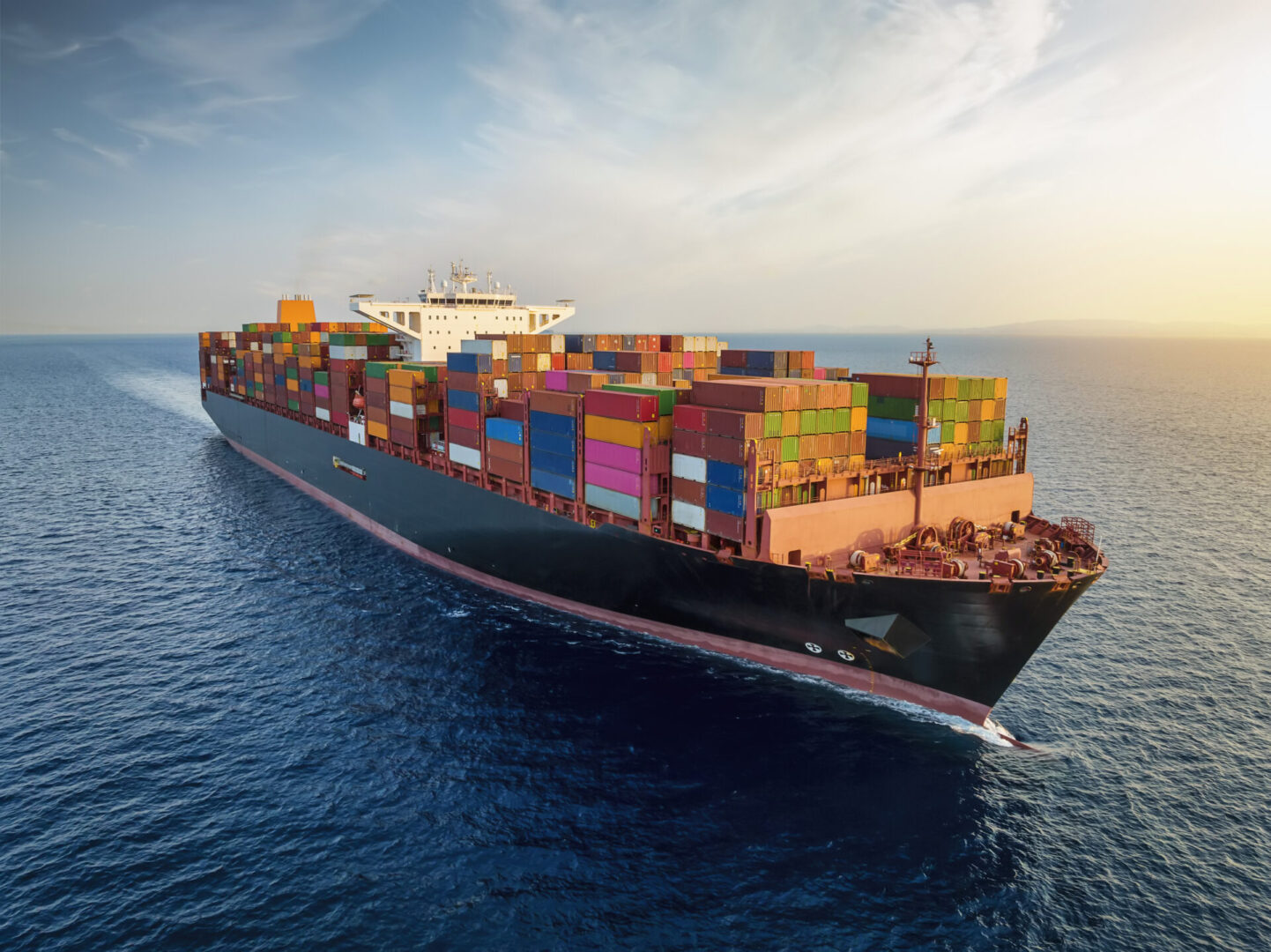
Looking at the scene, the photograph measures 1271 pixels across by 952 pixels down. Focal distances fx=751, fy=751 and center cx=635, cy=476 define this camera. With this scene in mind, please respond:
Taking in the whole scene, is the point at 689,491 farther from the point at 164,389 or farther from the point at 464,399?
the point at 164,389

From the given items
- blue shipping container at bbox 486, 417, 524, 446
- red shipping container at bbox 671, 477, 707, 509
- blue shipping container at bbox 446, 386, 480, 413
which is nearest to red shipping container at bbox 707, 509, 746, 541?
red shipping container at bbox 671, 477, 707, 509

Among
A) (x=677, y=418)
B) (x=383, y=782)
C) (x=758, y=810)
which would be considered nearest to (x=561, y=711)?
(x=383, y=782)

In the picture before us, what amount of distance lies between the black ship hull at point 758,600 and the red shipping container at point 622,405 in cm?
463

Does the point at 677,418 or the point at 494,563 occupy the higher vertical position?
the point at 677,418

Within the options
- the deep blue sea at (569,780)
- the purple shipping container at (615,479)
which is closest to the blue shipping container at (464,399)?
the purple shipping container at (615,479)

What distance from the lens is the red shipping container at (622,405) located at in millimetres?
29578

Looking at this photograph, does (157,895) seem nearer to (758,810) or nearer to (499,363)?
(758,810)

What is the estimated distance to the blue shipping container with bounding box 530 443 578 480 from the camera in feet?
110

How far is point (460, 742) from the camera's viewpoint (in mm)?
24375

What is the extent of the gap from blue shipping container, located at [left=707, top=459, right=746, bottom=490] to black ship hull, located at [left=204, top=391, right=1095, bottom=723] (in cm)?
265

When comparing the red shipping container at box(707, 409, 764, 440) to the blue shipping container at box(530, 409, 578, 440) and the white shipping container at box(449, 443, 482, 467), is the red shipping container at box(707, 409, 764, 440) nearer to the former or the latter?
the blue shipping container at box(530, 409, 578, 440)

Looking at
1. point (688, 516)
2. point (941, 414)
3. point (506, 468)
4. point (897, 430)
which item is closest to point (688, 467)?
point (688, 516)

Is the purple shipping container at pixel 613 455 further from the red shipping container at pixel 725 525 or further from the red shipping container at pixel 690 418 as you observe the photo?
the red shipping container at pixel 725 525

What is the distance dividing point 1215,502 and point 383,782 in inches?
2239
